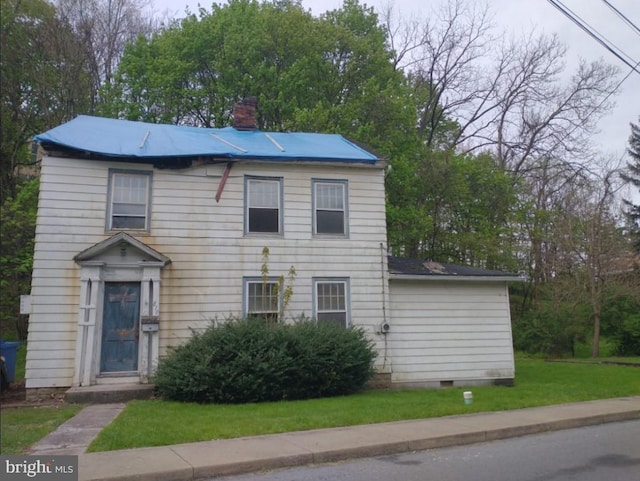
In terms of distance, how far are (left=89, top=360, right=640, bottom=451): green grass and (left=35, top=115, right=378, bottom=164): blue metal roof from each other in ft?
18.9

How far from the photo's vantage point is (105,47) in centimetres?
2645

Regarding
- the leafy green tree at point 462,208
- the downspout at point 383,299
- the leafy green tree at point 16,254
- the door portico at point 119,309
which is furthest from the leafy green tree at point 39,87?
the downspout at point 383,299

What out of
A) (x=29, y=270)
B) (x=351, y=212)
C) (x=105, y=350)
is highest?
(x=351, y=212)

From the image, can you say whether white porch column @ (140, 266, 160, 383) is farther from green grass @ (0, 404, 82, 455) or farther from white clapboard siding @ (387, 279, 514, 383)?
white clapboard siding @ (387, 279, 514, 383)

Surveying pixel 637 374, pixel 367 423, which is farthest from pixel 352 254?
pixel 637 374

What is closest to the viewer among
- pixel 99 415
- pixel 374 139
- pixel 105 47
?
pixel 99 415

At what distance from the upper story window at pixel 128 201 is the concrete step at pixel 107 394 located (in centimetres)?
355

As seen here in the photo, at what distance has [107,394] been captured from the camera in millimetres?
11516

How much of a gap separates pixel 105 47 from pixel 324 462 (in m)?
24.8

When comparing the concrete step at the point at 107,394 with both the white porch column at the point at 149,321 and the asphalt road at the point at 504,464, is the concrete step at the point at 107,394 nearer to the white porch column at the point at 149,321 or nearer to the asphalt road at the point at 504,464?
the white porch column at the point at 149,321

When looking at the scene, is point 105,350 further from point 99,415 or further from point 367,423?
point 367,423

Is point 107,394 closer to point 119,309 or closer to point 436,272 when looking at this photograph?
point 119,309

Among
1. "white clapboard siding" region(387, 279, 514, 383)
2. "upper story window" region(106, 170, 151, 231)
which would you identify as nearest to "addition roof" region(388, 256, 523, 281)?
"white clapboard siding" region(387, 279, 514, 383)

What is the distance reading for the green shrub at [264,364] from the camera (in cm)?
1106
